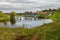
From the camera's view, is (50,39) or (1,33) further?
(1,33)

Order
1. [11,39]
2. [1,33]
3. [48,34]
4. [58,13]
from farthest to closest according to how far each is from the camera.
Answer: [58,13] < [1,33] < [11,39] < [48,34]

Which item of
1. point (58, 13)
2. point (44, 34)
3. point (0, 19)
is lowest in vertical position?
point (0, 19)

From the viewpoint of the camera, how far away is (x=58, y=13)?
58.2 meters

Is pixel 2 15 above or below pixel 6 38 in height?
below

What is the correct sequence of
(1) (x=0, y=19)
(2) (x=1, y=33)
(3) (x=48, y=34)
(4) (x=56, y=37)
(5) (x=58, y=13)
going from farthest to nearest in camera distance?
(1) (x=0, y=19)
(5) (x=58, y=13)
(2) (x=1, y=33)
(3) (x=48, y=34)
(4) (x=56, y=37)

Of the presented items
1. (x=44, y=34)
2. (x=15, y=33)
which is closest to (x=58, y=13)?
(x=15, y=33)

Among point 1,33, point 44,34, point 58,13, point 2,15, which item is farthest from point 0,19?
point 44,34

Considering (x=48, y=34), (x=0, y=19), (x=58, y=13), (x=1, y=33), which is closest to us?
(x=48, y=34)

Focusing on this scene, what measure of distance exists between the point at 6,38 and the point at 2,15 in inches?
3068

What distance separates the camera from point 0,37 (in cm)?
1986

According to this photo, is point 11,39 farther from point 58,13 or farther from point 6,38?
point 58,13

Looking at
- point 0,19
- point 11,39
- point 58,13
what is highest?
point 11,39

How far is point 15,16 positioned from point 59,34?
80.6 metres

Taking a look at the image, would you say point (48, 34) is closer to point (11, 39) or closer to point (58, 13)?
point (11, 39)
